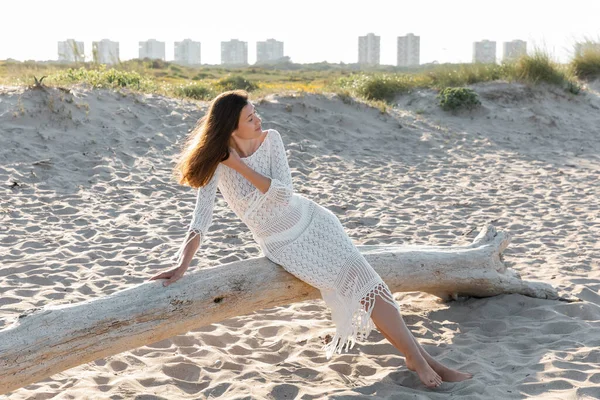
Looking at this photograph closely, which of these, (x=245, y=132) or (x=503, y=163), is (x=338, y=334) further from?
(x=503, y=163)

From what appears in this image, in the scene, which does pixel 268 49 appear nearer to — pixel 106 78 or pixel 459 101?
pixel 459 101

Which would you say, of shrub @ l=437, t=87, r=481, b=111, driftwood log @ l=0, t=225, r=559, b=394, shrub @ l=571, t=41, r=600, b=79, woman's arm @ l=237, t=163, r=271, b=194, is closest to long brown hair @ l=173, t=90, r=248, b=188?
woman's arm @ l=237, t=163, r=271, b=194

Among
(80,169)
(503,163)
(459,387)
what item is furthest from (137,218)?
(503,163)

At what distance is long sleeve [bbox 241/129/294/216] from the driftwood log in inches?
Result: 16.4

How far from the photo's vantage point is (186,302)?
3814 mm

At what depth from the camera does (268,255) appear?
4.14 m

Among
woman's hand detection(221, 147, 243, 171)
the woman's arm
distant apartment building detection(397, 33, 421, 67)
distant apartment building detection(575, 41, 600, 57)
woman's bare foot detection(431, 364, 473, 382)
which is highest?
distant apartment building detection(397, 33, 421, 67)

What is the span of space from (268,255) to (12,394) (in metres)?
1.65

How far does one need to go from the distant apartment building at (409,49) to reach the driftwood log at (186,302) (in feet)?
233

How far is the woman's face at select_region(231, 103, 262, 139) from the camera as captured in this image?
389cm

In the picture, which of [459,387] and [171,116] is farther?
[171,116]

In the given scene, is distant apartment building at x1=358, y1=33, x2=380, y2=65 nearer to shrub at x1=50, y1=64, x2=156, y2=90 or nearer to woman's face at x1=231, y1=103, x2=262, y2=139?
shrub at x1=50, y1=64, x2=156, y2=90

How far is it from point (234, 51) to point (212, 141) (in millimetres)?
98444

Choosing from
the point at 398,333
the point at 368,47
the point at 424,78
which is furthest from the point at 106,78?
A: the point at 368,47
